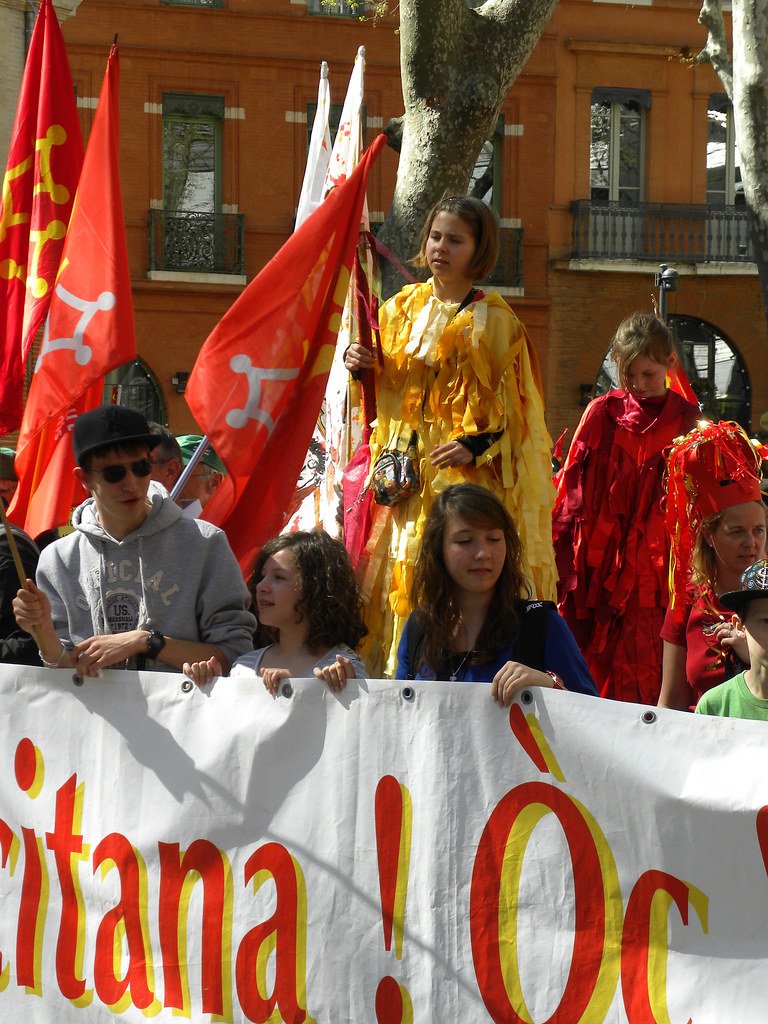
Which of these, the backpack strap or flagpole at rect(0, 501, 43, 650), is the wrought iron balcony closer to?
flagpole at rect(0, 501, 43, 650)

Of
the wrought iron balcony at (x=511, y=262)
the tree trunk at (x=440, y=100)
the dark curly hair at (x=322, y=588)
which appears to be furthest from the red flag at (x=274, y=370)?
the wrought iron balcony at (x=511, y=262)

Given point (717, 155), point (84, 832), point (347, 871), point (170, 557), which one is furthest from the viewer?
point (717, 155)

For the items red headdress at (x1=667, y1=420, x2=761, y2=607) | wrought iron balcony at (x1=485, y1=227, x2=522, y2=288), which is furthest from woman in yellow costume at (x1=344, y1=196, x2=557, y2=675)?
wrought iron balcony at (x1=485, y1=227, x2=522, y2=288)

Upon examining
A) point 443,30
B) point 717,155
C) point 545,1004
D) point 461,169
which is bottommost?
point 545,1004

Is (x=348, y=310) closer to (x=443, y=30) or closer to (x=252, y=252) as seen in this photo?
(x=443, y=30)

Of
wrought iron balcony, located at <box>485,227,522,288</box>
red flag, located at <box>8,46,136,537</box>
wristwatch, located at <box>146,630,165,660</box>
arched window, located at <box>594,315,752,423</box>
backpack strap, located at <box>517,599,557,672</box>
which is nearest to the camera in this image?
backpack strap, located at <box>517,599,557,672</box>

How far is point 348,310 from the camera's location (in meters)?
6.23

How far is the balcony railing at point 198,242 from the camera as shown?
24.5m

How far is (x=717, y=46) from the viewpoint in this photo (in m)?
12.7

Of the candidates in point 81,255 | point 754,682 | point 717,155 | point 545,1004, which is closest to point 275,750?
point 545,1004

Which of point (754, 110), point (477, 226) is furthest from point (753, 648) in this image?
point (754, 110)

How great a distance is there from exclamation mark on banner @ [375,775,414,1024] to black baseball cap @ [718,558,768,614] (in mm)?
809

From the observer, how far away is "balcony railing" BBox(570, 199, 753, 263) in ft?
85.1

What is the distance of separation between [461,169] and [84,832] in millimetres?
5072
